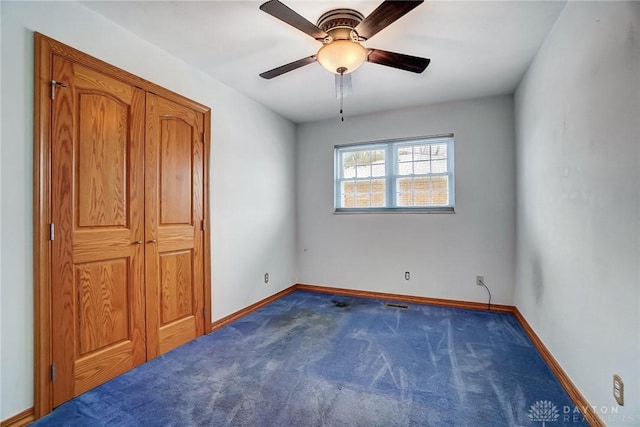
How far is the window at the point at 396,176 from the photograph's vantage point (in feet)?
12.5

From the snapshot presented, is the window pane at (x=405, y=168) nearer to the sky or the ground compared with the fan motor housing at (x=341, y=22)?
nearer to the ground

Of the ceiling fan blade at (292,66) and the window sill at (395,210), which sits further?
the window sill at (395,210)

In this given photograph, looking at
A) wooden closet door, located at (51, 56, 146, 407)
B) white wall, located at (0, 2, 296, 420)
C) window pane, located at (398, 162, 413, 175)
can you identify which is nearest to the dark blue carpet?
wooden closet door, located at (51, 56, 146, 407)

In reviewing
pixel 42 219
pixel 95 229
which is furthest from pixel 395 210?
pixel 42 219

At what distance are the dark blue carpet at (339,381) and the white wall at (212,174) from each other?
507 mm

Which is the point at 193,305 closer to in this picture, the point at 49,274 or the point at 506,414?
the point at 49,274

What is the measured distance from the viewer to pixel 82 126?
191 centimetres

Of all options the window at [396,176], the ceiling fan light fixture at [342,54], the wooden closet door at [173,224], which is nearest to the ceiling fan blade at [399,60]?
the ceiling fan light fixture at [342,54]

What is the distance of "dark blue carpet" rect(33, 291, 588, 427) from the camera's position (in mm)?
1690

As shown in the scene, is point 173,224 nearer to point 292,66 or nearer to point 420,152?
point 292,66

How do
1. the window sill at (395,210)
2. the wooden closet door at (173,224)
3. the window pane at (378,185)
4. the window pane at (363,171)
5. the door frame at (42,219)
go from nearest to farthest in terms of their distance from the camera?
the door frame at (42,219)
the wooden closet door at (173,224)
the window sill at (395,210)
the window pane at (378,185)
the window pane at (363,171)

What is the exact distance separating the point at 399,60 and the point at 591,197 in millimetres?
1475

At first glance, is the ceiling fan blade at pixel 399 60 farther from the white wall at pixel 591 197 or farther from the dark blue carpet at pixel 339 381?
the dark blue carpet at pixel 339 381

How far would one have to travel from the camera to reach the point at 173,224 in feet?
8.43
